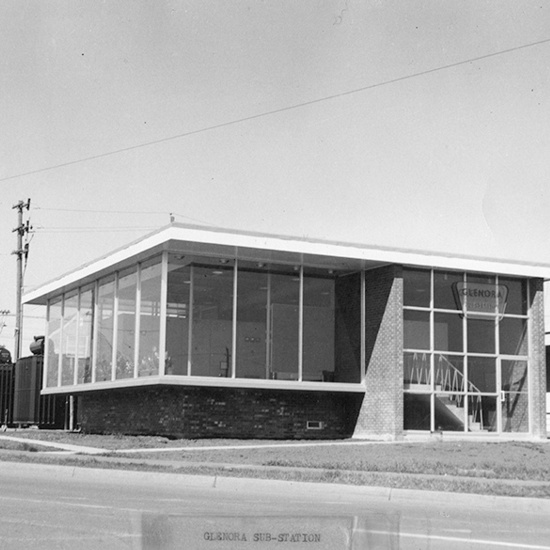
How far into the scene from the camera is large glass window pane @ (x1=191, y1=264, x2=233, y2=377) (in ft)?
83.4

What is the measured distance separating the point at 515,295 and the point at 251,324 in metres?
8.42

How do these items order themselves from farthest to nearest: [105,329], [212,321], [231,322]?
[105,329], [231,322], [212,321]

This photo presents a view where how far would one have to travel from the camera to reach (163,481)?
48.8 feet

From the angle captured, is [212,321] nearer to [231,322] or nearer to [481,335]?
[231,322]

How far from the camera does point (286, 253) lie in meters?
26.1

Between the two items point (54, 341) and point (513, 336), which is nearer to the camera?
point (513, 336)

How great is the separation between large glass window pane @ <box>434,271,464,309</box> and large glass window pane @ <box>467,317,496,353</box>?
783 millimetres

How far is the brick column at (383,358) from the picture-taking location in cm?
2622

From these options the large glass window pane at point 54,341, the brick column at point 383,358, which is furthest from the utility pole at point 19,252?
the brick column at point 383,358

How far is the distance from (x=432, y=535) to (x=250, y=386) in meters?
16.9

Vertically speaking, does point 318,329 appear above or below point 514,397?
above

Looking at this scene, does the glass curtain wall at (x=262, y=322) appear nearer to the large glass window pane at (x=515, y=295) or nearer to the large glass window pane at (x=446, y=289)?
the large glass window pane at (x=446, y=289)

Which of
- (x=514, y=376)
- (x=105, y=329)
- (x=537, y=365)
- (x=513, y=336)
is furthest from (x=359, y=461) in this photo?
(x=105, y=329)
